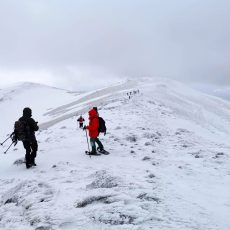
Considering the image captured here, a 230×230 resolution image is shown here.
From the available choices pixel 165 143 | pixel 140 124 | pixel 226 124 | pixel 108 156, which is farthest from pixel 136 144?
pixel 226 124

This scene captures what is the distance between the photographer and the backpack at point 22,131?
12.4 m

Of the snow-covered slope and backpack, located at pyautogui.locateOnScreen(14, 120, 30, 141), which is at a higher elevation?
backpack, located at pyautogui.locateOnScreen(14, 120, 30, 141)

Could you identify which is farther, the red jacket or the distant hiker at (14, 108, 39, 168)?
the red jacket

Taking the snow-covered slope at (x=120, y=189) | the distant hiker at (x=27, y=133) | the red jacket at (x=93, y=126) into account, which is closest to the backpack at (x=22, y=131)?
the distant hiker at (x=27, y=133)

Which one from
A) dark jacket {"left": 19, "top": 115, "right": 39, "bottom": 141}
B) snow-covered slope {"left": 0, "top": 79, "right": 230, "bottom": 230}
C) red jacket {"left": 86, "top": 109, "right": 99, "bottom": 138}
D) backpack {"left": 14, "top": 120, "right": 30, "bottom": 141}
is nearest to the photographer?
snow-covered slope {"left": 0, "top": 79, "right": 230, "bottom": 230}

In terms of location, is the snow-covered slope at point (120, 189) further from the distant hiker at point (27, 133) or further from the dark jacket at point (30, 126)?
the dark jacket at point (30, 126)

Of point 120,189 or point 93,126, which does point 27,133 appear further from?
point 120,189

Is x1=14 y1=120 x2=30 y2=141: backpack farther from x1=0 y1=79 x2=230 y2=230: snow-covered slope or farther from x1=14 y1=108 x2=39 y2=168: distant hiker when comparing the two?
x1=0 y1=79 x2=230 y2=230: snow-covered slope

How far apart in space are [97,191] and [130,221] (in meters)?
2.13

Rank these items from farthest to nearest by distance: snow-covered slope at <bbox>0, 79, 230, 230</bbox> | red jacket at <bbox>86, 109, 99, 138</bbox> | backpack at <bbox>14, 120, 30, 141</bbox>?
red jacket at <bbox>86, 109, 99, 138</bbox> → backpack at <bbox>14, 120, 30, 141</bbox> → snow-covered slope at <bbox>0, 79, 230, 230</bbox>

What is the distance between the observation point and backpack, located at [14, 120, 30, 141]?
1243 centimetres

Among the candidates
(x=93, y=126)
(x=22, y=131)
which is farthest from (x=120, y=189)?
(x=93, y=126)

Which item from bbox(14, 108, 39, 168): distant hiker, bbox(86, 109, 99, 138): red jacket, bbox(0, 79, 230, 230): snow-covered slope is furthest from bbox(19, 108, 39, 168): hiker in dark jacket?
bbox(86, 109, 99, 138): red jacket

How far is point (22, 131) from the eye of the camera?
12469mm
